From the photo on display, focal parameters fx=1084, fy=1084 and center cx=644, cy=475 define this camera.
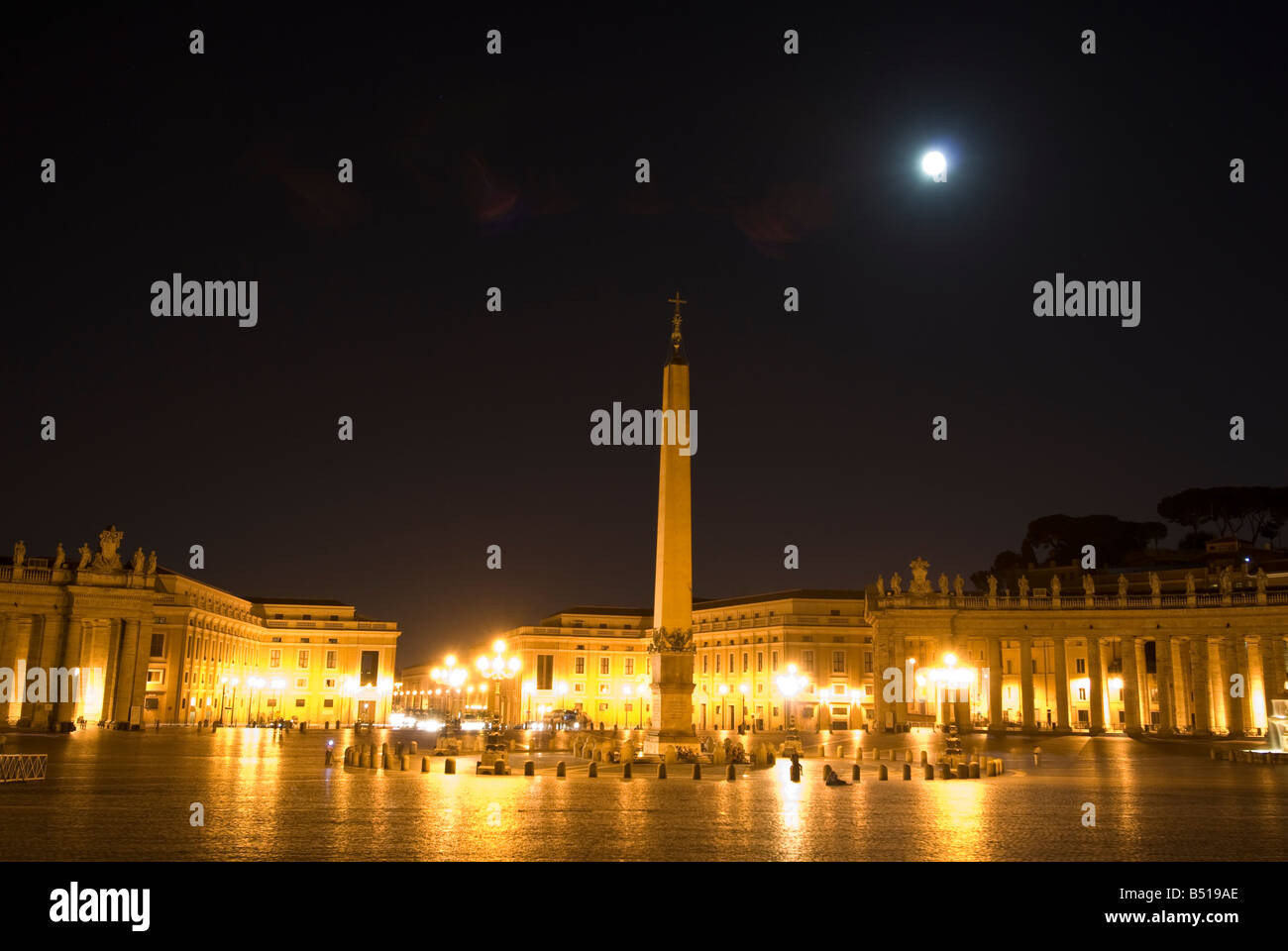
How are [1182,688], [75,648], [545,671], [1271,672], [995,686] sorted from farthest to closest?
[545,671]
[1182,688]
[995,686]
[75,648]
[1271,672]

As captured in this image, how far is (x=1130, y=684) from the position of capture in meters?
77.2

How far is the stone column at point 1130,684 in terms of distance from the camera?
3002 inches

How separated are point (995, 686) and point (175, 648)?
70212 mm

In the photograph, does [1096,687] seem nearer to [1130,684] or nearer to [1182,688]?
[1130,684]

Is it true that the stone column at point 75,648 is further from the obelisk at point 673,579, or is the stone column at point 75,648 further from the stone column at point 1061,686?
the stone column at point 1061,686

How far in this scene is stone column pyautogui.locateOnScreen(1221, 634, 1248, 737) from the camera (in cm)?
7300

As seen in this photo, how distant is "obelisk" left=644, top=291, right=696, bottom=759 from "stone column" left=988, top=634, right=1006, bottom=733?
4267 cm

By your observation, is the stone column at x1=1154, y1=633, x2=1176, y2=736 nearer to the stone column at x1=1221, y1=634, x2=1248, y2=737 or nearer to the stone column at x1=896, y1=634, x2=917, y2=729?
the stone column at x1=1221, y1=634, x2=1248, y2=737

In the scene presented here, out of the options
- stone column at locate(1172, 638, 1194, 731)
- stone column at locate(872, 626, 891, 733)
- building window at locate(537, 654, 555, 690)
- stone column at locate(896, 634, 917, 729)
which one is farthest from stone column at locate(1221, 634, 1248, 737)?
building window at locate(537, 654, 555, 690)

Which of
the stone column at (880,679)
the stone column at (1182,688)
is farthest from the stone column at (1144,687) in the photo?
the stone column at (880,679)


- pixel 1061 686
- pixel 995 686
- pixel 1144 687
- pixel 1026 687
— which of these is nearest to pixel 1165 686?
pixel 1061 686
